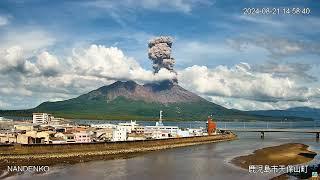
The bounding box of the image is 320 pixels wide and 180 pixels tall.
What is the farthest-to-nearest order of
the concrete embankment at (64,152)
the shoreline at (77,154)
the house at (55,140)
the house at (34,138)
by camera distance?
the house at (55,140), the house at (34,138), the concrete embankment at (64,152), the shoreline at (77,154)

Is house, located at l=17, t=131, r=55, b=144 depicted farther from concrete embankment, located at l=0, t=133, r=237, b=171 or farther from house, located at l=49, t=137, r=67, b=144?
concrete embankment, located at l=0, t=133, r=237, b=171

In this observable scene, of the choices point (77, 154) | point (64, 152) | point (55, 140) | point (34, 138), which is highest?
point (34, 138)

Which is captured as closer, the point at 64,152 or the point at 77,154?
the point at 64,152

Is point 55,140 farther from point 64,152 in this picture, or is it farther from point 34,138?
point 64,152

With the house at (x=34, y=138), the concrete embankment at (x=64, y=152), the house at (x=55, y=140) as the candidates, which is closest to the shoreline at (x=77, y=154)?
the concrete embankment at (x=64, y=152)

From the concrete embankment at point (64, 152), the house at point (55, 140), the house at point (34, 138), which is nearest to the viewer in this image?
the concrete embankment at point (64, 152)

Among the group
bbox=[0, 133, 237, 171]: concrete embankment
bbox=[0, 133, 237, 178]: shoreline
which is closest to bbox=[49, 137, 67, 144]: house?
bbox=[0, 133, 237, 171]: concrete embankment

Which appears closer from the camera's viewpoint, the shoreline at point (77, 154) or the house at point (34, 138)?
the shoreline at point (77, 154)

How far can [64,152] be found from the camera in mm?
72062

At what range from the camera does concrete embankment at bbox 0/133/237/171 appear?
6444 centimetres

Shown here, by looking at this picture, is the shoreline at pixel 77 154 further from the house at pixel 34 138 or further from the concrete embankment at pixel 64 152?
the house at pixel 34 138

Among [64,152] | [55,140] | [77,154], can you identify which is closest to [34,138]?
[55,140]

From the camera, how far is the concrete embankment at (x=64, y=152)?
64.4m

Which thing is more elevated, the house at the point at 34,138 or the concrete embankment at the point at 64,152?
the house at the point at 34,138
